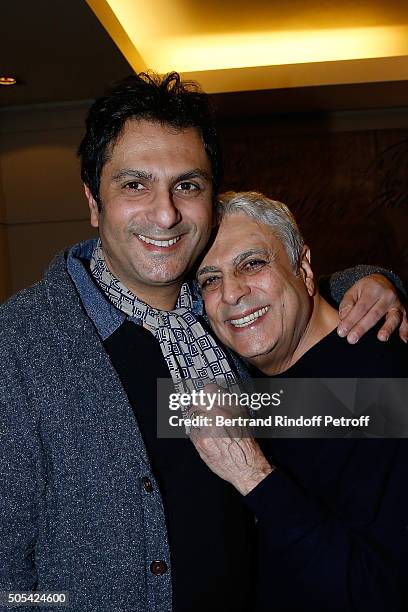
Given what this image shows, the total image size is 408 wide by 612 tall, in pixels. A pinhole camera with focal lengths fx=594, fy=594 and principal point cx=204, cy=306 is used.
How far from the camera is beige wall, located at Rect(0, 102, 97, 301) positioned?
15.8 feet

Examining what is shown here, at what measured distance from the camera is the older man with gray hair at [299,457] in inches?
45.9

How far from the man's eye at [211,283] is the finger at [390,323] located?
42 cm

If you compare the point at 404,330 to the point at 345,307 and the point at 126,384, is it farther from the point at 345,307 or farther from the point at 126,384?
the point at 126,384

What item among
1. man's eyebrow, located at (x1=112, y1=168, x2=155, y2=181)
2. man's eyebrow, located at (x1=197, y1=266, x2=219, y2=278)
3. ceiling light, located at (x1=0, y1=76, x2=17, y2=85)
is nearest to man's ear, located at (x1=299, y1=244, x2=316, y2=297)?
man's eyebrow, located at (x1=197, y1=266, x2=219, y2=278)

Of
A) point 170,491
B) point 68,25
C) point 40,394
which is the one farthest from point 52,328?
point 68,25

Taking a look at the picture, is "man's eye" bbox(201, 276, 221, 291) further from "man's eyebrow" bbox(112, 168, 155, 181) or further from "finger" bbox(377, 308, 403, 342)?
"finger" bbox(377, 308, 403, 342)

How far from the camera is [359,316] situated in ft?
4.78

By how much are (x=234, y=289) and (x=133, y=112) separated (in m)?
0.48

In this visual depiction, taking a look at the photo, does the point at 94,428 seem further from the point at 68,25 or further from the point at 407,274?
the point at 407,274

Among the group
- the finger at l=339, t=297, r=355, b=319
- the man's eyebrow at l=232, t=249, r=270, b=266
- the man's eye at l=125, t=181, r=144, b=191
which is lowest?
the finger at l=339, t=297, r=355, b=319

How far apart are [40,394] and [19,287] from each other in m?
4.04

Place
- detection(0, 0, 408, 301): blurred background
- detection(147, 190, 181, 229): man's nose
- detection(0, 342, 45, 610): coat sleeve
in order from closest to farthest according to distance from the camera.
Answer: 1. detection(0, 342, 45, 610): coat sleeve
2. detection(147, 190, 181, 229): man's nose
3. detection(0, 0, 408, 301): blurred background

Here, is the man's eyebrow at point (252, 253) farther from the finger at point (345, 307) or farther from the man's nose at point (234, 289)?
the finger at point (345, 307)

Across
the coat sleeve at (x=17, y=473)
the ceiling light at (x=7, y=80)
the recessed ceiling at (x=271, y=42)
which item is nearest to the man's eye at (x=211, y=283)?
the coat sleeve at (x=17, y=473)
